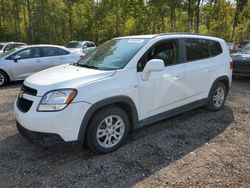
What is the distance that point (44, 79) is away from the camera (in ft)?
12.4

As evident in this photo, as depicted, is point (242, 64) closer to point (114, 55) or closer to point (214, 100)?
point (214, 100)

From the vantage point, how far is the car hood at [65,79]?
3480 mm

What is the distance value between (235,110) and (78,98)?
3968 millimetres

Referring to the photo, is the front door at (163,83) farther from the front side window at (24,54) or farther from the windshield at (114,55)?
the front side window at (24,54)

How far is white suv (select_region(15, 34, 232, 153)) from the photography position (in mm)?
3396

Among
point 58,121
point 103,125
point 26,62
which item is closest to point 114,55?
point 103,125

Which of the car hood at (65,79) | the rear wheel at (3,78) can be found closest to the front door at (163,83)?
the car hood at (65,79)

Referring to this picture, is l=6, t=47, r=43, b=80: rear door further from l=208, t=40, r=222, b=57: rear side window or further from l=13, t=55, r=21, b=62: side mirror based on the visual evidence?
l=208, t=40, r=222, b=57: rear side window

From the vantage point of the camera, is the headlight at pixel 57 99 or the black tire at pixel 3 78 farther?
the black tire at pixel 3 78

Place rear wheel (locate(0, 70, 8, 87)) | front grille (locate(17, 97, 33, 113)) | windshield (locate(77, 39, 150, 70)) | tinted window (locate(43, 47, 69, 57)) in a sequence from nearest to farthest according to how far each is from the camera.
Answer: front grille (locate(17, 97, 33, 113)) → windshield (locate(77, 39, 150, 70)) → rear wheel (locate(0, 70, 8, 87)) → tinted window (locate(43, 47, 69, 57))

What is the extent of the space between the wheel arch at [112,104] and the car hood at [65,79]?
33 cm

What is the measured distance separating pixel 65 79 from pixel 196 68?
2520 mm

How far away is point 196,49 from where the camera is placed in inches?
200

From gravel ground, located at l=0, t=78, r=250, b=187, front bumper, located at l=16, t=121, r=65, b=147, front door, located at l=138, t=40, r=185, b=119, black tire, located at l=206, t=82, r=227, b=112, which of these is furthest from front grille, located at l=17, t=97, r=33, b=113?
black tire, located at l=206, t=82, r=227, b=112
